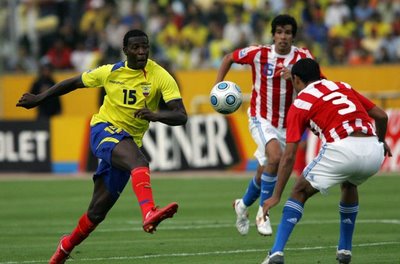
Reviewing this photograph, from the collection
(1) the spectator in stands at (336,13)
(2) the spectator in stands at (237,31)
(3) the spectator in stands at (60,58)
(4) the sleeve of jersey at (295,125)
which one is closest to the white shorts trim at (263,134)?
(4) the sleeve of jersey at (295,125)

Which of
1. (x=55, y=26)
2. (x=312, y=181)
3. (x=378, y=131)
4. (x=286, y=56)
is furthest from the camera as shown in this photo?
(x=55, y=26)

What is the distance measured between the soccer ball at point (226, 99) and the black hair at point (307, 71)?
8.13 feet

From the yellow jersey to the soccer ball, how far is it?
5.45 feet

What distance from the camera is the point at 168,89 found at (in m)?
11.4

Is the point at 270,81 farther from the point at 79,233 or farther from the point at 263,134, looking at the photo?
the point at 79,233

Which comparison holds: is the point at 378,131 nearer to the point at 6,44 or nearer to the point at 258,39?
the point at 258,39

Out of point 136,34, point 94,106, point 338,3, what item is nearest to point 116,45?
point 94,106

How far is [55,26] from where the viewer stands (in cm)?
3055

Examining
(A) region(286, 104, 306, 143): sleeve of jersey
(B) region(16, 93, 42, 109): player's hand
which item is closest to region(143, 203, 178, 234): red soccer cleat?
(A) region(286, 104, 306, 143): sleeve of jersey

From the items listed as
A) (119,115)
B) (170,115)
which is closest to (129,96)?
(119,115)

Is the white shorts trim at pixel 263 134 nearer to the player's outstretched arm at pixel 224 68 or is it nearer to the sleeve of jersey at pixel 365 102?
the player's outstretched arm at pixel 224 68

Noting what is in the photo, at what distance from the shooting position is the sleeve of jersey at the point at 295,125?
1026 cm

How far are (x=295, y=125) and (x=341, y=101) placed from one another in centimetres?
52

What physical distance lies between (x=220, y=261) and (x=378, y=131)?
206 cm
